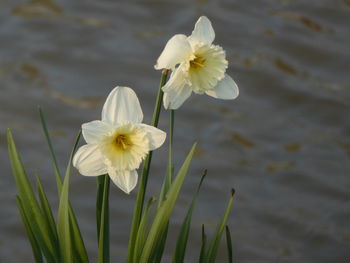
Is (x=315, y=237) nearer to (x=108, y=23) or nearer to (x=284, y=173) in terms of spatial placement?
(x=284, y=173)

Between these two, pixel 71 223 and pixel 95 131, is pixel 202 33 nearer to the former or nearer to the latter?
pixel 95 131

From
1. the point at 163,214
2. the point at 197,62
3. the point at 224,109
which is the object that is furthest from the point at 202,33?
the point at 224,109

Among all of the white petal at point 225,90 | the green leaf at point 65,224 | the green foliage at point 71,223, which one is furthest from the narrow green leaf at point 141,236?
the white petal at point 225,90

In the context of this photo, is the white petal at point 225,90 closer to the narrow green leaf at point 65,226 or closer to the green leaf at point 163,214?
the green leaf at point 163,214

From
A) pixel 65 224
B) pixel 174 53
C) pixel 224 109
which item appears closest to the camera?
pixel 174 53

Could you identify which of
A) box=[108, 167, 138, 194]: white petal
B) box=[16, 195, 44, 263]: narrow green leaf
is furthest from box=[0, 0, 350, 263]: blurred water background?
box=[108, 167, 138, 194]: white petal

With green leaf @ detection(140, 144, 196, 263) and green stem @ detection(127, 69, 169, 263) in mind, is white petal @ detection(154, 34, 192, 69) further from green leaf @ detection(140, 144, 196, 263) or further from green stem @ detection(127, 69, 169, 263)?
green leaf @ detection(140, 144, 196, 263)

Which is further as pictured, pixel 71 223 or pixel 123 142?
pixel 71 223
